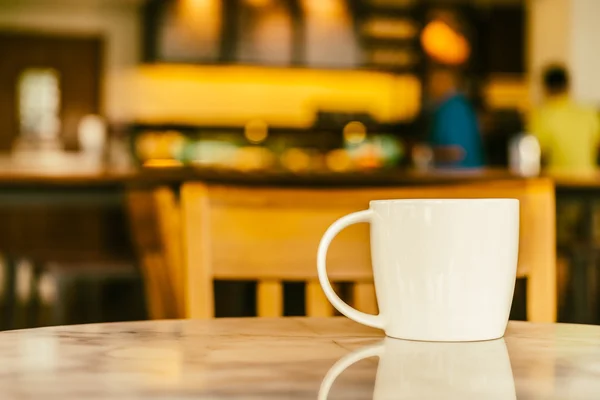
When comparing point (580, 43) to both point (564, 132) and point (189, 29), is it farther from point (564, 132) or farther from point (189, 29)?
point (189, 29)

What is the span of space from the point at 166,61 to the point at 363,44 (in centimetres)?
152

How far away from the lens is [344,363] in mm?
481

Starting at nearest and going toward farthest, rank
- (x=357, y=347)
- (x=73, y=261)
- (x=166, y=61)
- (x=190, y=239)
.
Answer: (x=357, y=347), (x=190, y=239), (x=73, y=261), (x=166, y=61)

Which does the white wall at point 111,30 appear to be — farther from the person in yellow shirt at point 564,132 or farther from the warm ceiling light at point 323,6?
the person in yellow shirt at point 564,132

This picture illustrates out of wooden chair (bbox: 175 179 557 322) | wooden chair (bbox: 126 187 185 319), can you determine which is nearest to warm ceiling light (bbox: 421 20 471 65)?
wooden chair (bbox: 126 187 185 319)

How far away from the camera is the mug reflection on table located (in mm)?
399

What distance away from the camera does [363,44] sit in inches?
250

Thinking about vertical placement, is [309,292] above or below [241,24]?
below

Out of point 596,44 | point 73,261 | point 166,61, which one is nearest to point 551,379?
point 73,261

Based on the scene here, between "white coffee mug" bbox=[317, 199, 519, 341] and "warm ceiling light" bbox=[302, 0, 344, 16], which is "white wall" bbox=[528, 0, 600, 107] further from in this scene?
"white coffee mug" bbox=[317, 199, 519, 341]

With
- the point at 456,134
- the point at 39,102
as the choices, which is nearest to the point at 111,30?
the point at 39,102

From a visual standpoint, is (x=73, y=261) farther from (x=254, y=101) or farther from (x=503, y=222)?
(x=254, y=101)

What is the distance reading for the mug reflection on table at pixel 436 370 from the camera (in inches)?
15.7

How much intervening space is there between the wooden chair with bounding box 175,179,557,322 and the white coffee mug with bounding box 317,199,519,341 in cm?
30
